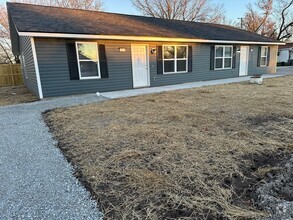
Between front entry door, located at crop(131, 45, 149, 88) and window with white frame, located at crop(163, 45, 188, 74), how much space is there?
1.06 meters

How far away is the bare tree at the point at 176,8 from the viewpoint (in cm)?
2352

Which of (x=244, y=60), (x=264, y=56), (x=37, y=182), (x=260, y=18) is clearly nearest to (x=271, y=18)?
(x=260, y=18)

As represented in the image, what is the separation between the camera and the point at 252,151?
2881 millimetres

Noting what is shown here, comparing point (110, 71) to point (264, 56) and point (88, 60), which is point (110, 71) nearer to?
point (88, 60)

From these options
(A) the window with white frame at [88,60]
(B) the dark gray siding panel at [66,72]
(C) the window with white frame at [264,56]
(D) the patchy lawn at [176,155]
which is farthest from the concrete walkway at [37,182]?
(C) the window with white frame at [264,56]

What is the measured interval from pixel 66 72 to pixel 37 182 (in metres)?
6.12

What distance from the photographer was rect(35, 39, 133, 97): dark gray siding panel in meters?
7.29

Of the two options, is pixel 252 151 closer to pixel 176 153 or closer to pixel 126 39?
pixel 176 153

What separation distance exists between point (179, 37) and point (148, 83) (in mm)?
2739

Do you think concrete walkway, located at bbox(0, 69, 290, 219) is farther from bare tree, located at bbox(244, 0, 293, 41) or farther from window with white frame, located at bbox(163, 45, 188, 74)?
bare tree, located at bbox(244, 0, 293, 41)

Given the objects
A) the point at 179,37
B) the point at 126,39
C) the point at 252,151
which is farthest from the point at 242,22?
the point at 252,151

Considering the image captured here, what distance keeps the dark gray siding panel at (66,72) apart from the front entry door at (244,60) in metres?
8.25

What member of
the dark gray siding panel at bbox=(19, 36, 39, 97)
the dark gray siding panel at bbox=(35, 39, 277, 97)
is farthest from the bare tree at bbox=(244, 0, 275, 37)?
the dark gray siding panel at bbox=(19, 36, 39, 97)

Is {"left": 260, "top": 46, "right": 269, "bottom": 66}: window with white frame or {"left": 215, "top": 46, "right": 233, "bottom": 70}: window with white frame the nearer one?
{"left": 215, "top": 46, "right": 233, "bottom": 70}: window with white frame
